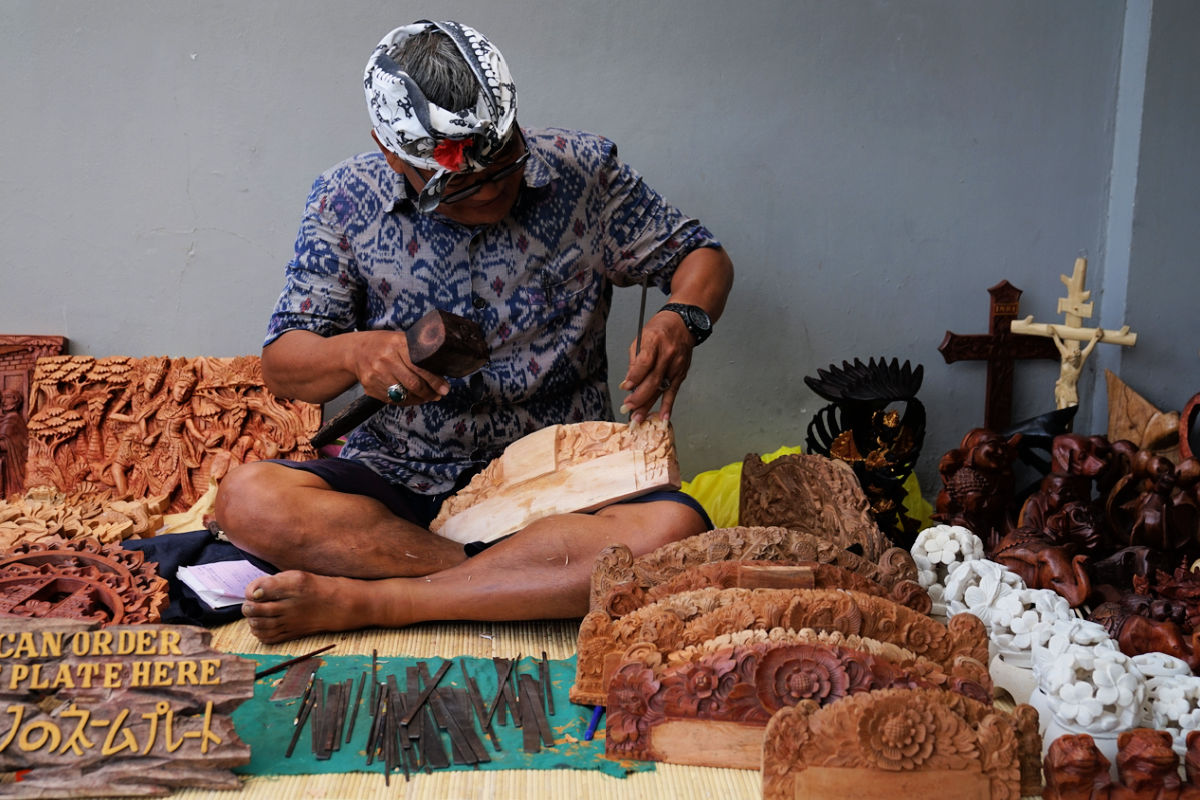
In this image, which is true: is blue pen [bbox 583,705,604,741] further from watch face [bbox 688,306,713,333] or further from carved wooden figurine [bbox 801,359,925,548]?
carved wooden figurine [bbox 801,359,925,548]

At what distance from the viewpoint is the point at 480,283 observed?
280cm

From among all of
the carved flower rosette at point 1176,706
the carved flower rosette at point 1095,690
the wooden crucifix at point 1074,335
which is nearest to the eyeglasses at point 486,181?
the carved flower rosette at point 1095,690

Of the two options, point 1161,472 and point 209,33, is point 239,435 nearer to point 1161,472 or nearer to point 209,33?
point 209,33

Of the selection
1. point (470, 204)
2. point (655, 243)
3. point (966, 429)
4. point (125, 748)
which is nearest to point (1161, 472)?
point (966, 429)

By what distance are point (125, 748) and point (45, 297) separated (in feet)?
7.98

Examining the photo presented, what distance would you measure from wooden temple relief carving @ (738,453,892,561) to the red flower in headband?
4.22 ft

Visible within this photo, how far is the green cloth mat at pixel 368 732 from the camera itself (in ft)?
6.13

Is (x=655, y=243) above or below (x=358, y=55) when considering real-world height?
below

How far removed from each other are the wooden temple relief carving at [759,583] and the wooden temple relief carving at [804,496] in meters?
0.62

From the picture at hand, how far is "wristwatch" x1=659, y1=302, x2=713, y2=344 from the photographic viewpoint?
2680mm

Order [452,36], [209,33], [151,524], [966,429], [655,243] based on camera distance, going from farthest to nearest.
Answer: [966,429] < [209,33] < [151,524] < [655,243] < [452,36]

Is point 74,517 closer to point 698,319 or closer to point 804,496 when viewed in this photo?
point 698,319

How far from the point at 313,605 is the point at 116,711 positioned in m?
0.67

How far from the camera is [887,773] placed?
1.67 metres
